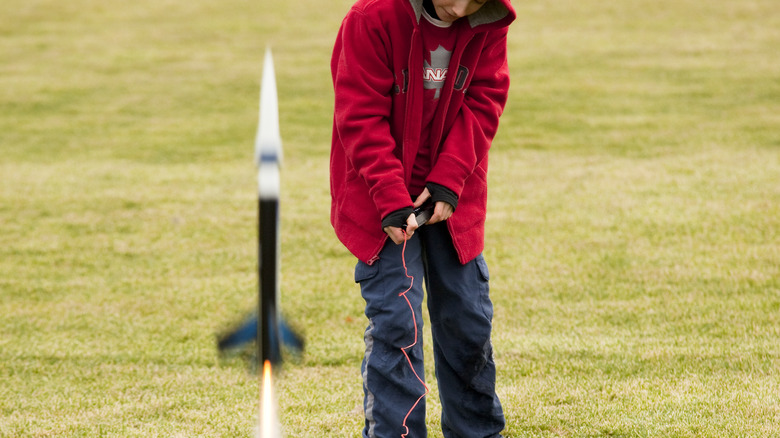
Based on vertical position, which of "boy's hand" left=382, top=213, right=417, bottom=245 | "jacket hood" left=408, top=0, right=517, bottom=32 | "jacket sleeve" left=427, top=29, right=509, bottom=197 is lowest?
"boy's hand" left=382, top=213, right=417, bottom=245

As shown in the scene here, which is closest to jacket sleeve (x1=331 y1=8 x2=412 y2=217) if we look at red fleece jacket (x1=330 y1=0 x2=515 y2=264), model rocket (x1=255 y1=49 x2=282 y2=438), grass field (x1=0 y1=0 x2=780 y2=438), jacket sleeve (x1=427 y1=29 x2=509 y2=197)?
red fleece jacket (x1=330 y1=0 x2=515 y2=264)

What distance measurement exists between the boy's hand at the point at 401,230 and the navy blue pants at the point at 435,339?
0.29 feet

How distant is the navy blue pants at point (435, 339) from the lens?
Answer: 2.59 m

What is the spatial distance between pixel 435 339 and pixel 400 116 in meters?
0.71

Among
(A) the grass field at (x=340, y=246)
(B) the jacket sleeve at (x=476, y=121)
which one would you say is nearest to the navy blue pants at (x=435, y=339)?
(B) the jacket sleeve at (x=476, y=121)

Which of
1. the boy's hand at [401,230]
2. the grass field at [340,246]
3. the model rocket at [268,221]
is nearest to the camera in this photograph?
the model rocket at [268,221]

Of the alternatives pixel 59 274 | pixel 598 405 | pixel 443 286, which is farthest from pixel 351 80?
pixel 59 274

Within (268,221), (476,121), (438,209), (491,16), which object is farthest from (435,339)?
(268,221)

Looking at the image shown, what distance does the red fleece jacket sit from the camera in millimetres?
2535

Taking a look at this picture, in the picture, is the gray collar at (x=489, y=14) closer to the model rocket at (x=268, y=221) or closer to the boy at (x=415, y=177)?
the boy at (x=415, y=177)

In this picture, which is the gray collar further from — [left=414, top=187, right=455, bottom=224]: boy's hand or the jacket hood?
[left=414, top=187, right=455, bottom=224]: boy's hand

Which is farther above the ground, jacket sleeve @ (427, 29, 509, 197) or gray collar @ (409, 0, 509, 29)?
gray collar @ (409, 0, 509, 29)

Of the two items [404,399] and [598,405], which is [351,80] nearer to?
[404,399]

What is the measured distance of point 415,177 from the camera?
2717mm
